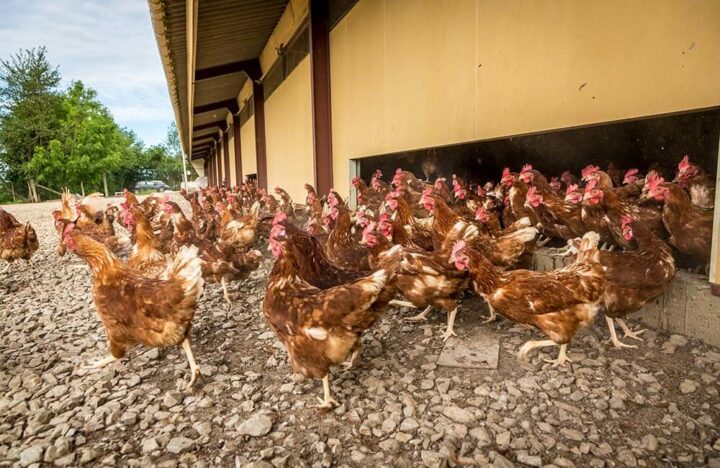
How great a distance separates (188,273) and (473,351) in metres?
2.30

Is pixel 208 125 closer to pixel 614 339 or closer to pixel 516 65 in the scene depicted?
pixel 516 65


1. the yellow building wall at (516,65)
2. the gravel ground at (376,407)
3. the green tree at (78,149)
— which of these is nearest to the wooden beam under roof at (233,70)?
the yellow building wall at (516,65)

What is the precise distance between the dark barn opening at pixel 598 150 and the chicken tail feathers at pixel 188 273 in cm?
399

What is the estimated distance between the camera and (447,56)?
→ 534 centimetres

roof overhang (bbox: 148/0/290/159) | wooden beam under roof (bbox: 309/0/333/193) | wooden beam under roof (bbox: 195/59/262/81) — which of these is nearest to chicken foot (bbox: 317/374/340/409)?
roof overhang (bbox: 148/0/290/159)


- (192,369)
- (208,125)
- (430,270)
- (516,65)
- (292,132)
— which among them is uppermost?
(208,125)

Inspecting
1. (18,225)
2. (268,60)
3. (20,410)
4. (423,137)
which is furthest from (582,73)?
(268,60)

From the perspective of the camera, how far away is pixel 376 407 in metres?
2.56

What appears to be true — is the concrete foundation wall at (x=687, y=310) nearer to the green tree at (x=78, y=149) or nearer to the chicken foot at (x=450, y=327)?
the chicken foot at (x=450, y=327)

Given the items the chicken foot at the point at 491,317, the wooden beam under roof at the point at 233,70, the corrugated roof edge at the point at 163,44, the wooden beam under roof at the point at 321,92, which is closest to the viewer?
the chicken foot at the point at 491,317

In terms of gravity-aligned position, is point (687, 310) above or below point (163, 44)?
below

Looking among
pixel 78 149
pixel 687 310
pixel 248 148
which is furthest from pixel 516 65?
pixel 78 149

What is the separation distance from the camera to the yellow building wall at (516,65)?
3045 millimetres

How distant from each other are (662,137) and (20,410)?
6621 millimetres
